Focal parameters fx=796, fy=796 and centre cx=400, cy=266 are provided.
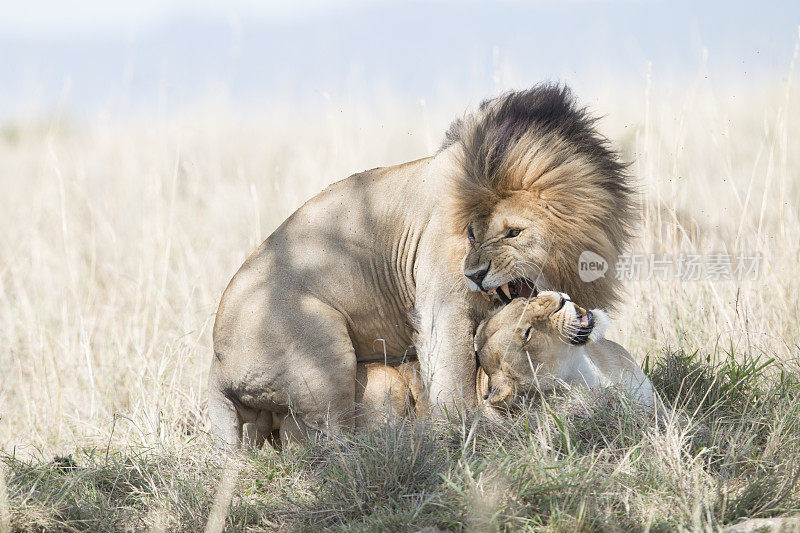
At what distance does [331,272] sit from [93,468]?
1324 mm

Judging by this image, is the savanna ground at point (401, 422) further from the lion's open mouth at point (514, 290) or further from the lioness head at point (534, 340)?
the lion's open mouth at point (514, 290)

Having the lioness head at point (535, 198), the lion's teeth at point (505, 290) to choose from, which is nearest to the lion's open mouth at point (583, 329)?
the lioness head at point (535, 198)

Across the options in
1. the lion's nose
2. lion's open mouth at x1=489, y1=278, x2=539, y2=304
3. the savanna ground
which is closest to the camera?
the savanna ground

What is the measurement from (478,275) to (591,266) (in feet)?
1.80

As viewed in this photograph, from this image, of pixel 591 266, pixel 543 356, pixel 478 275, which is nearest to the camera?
pixel 478 275

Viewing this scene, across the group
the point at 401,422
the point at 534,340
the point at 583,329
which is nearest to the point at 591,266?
the point at 583,329

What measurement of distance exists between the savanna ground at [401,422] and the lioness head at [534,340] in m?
0.13

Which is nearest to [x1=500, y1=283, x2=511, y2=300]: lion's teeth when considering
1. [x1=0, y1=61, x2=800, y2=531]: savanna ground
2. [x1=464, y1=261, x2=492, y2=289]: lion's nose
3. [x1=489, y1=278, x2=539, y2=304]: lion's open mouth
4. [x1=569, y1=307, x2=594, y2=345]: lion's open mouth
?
[x1=489, y1=278, x2=539, y2=304]: lion's open mouth

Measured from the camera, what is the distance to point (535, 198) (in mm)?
3289

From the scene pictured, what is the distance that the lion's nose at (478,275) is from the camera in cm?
320

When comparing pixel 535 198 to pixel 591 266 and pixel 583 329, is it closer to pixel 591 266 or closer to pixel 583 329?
pixel 591 266

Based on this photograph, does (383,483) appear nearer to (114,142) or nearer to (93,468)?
(93,468)

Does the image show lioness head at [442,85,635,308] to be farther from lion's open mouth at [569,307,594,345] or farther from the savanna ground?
the savanna ground

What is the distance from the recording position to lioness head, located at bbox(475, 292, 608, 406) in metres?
3.23
